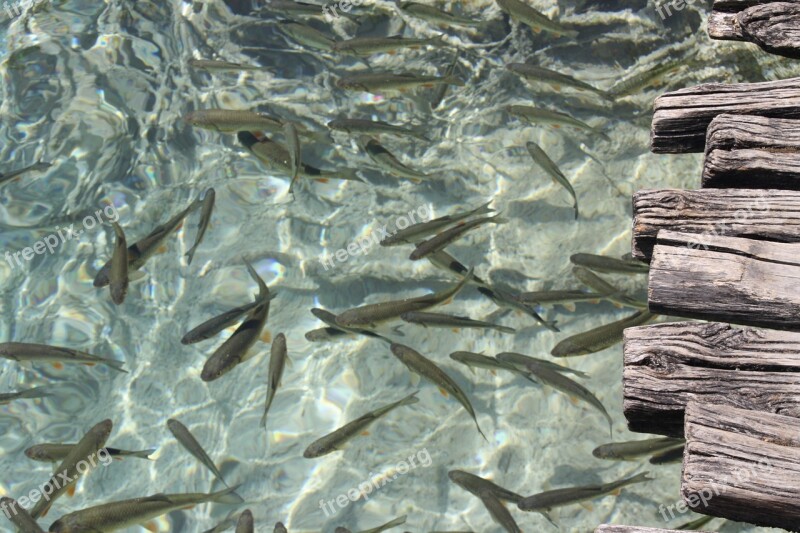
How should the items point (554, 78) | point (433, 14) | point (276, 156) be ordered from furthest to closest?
point (433, 14), point (554, 78), point (276, 156)

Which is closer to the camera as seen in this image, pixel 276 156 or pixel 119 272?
pixel 119 272

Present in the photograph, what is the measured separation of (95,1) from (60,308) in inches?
149

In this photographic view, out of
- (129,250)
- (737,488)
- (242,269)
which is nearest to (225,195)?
(242,269)

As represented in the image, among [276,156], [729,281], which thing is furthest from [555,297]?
[729,281]

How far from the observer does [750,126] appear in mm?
2578

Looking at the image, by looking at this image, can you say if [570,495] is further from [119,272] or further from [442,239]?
[119,272]

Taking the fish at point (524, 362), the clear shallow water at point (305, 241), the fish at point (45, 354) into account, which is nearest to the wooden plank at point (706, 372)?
the fish at point (524, 362)

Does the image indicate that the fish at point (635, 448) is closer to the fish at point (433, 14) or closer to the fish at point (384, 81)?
the fish at point (384, 81)

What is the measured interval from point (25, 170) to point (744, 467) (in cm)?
619

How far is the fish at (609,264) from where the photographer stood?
5264 mm

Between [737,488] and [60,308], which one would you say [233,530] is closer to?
[60,308]

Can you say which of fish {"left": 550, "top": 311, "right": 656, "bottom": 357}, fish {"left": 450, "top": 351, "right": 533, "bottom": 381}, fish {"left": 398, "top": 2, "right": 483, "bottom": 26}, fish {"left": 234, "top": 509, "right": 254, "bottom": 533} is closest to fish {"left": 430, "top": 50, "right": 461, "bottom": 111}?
fish {"left": 398, "top": 2, "right": 483, "bottom": 26}

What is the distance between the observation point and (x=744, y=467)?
6.46 ft

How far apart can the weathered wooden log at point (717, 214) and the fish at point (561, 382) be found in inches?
101
